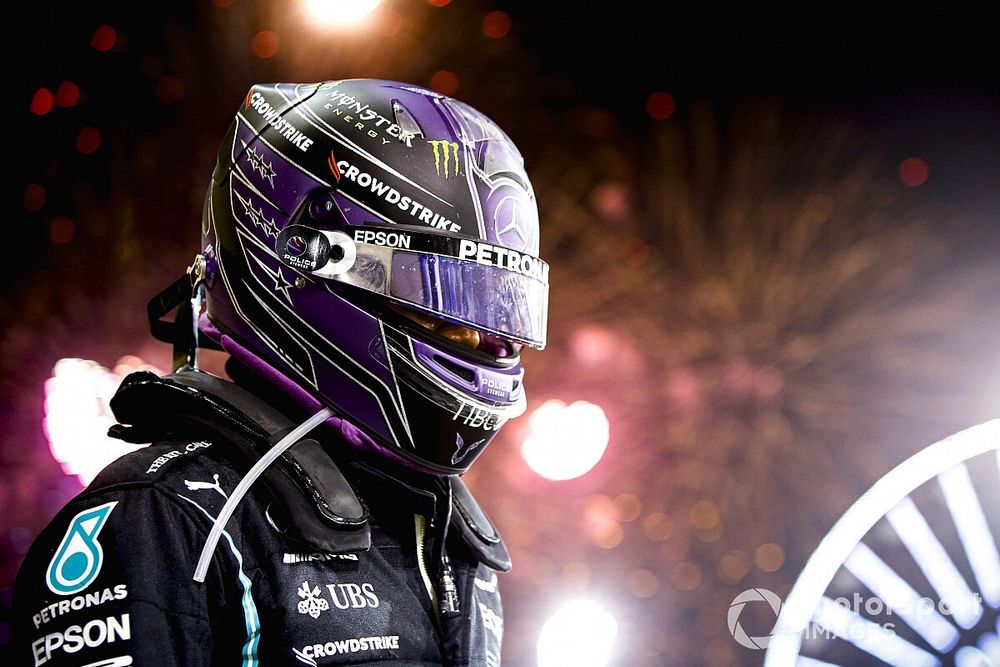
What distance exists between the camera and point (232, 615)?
1.08 metres

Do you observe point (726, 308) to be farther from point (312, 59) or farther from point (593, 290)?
point (312, 59)

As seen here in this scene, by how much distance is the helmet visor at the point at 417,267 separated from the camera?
1.29 meters

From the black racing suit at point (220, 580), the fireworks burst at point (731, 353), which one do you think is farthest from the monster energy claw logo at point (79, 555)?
the fireworks burst at point (731, 353)

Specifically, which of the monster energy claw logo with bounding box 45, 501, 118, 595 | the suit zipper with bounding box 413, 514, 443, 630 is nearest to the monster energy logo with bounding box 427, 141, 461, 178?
the suit zipper with bounding box 413, 514, 443, 630

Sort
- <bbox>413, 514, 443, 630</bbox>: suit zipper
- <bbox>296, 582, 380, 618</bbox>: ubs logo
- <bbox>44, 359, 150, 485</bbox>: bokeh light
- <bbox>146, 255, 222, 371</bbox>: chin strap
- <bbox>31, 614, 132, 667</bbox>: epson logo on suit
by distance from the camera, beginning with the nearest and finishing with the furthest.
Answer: <bbox>31, 614, 132, 667</bbox>: epson logo on suit → <bbox>296, 582, 380, 618</bbox>: ubs logo → <bbox>413, 514, 443, 630</bbox>: suit zipper → <bbox>146, 255, 222, 371</bbox>: chin strap → <bbox>44, 359, 150, 485</bbox>: bokeh light

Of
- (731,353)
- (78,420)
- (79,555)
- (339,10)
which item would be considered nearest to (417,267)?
(79,555)

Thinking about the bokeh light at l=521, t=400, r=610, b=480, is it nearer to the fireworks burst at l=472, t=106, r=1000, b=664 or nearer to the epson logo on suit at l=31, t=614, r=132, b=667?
the fireworks burst at l=472, t=106, r=1000, b=664

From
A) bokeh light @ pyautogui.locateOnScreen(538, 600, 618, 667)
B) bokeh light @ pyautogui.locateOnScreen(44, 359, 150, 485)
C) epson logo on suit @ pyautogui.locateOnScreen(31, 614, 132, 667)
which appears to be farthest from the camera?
bokeh light @ pyautogui.locateOnScreen(44, 359, 150, 485)

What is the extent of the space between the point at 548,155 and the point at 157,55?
5.20 ft

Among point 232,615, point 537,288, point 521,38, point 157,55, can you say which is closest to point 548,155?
point 521,38

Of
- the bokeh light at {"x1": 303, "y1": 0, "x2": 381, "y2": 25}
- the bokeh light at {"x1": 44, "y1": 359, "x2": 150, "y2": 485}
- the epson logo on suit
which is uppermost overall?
the bokeh light at {"x1": 303, "y1": 0, "x2": 381, "y2": 25}

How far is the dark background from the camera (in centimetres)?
300

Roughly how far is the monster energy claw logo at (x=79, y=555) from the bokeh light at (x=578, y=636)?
249 cm

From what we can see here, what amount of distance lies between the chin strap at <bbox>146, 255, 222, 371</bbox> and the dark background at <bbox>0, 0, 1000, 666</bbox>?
207cm
